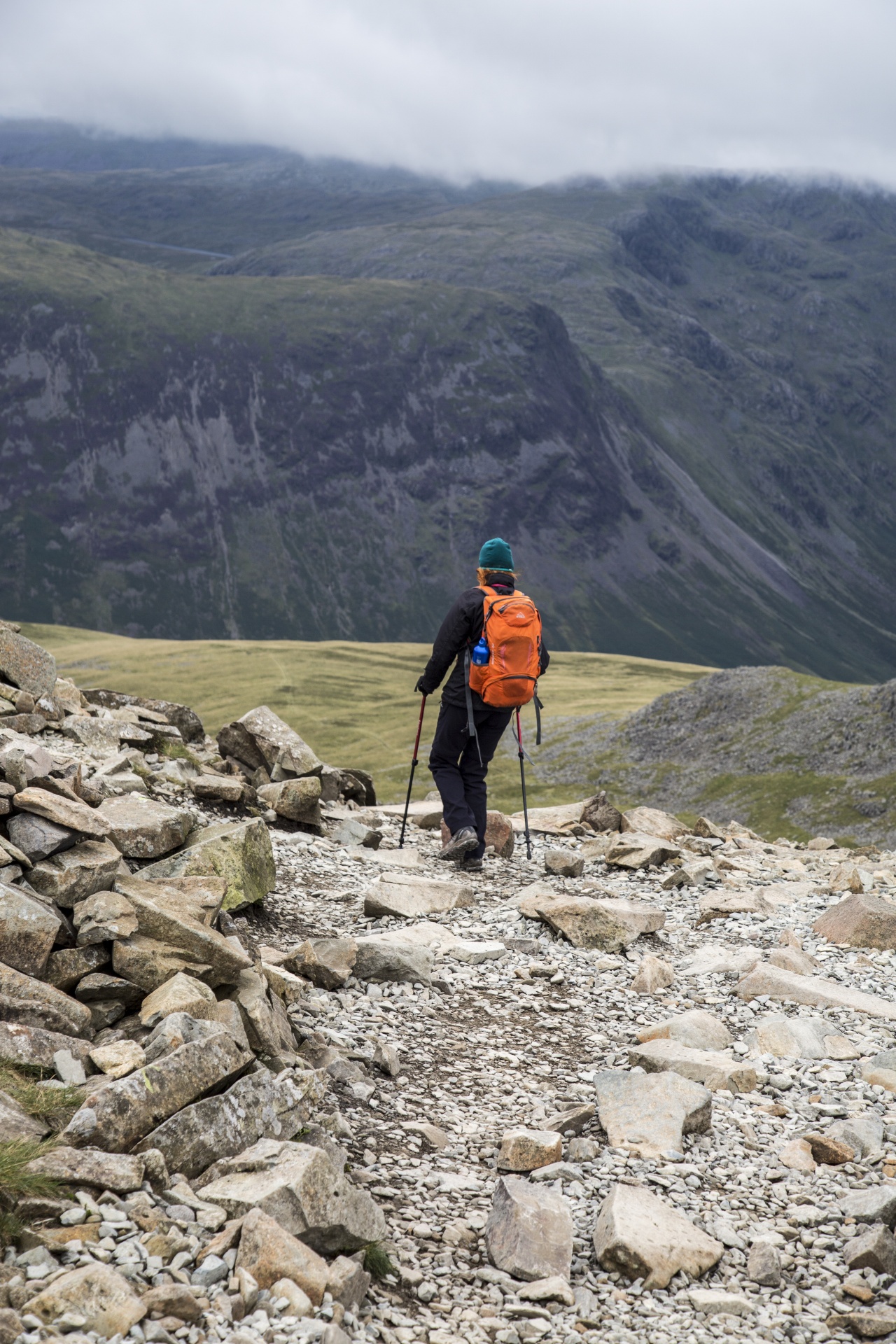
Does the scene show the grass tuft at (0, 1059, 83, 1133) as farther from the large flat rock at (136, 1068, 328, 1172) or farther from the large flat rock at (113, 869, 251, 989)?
the large flat rock at (113, 869, 251, 989)

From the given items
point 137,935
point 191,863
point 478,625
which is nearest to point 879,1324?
point 137,935

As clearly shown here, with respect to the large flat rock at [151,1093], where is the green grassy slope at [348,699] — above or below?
below

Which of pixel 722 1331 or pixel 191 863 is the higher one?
pixel 191 863

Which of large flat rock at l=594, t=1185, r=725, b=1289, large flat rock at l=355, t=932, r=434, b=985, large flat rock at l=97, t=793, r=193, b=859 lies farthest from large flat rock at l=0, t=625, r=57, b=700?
large flat rock at l=594, t=1185, r=725, b=1289

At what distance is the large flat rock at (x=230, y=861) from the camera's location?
1416cm

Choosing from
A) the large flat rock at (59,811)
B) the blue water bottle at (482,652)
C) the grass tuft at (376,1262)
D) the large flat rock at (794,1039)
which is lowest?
the large flat rock at (794,1039)

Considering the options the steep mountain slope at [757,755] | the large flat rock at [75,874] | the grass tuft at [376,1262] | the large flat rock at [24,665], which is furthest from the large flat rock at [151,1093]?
the steep mountain slope at [757,755]

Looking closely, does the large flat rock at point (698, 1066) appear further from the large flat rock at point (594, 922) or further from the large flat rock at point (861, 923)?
the large flat rock at point (861, 923)

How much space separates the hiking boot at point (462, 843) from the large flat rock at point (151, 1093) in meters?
11.6

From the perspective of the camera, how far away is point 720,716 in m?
Answer: 120

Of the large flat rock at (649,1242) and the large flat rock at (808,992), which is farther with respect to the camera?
the large flat rock at (808,992)

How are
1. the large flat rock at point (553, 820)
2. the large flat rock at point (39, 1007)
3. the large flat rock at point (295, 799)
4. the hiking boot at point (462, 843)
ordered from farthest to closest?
the large flat rock at point (553, 820) < the large flat rock at point (295, 799) < the hiking boot at point (462, 843) < the large flat rock at point (39, 1007)

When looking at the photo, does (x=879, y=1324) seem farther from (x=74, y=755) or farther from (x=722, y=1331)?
(x=74, y=755)

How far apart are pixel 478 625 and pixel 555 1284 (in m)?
12.3
